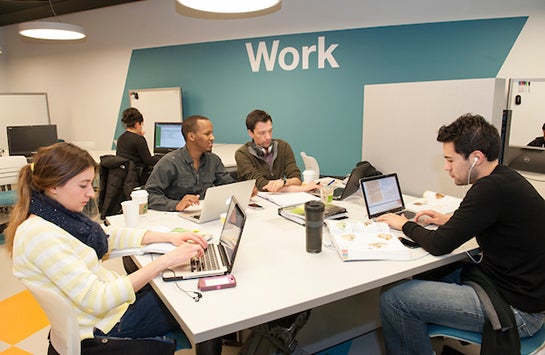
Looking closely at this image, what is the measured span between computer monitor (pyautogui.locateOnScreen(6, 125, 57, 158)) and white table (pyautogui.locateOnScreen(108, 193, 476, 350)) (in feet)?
14.8

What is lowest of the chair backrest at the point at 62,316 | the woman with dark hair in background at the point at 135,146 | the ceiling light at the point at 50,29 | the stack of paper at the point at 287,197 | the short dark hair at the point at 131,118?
the chair backrest at the point at 62,316

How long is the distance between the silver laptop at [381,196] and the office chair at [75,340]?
3.74 ft

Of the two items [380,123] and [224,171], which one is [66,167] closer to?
[224,171]

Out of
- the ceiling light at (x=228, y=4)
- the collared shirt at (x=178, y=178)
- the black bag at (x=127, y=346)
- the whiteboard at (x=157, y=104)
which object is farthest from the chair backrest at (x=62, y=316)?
the whiteboard at (x=157, y=104)

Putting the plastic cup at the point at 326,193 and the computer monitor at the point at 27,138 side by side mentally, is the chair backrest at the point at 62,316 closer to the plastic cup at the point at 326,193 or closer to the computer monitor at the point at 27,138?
the plastic cup at the point at 326,193

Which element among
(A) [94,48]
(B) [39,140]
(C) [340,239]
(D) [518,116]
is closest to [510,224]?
(C) [340,239]

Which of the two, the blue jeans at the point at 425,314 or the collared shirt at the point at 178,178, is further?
the collared shirt at the point at 178,178

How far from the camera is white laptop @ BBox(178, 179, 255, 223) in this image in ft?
6.59

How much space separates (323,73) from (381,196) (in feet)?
8.79

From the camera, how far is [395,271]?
5.03 feet

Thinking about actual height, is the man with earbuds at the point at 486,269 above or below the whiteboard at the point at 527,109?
below

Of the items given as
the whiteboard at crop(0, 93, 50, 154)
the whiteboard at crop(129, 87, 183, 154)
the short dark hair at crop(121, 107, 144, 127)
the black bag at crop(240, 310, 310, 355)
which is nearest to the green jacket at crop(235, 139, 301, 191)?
the black bag at crop(240, 310, 310, 355)

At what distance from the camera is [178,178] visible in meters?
2.56

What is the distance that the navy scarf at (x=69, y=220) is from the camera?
4.41ft
